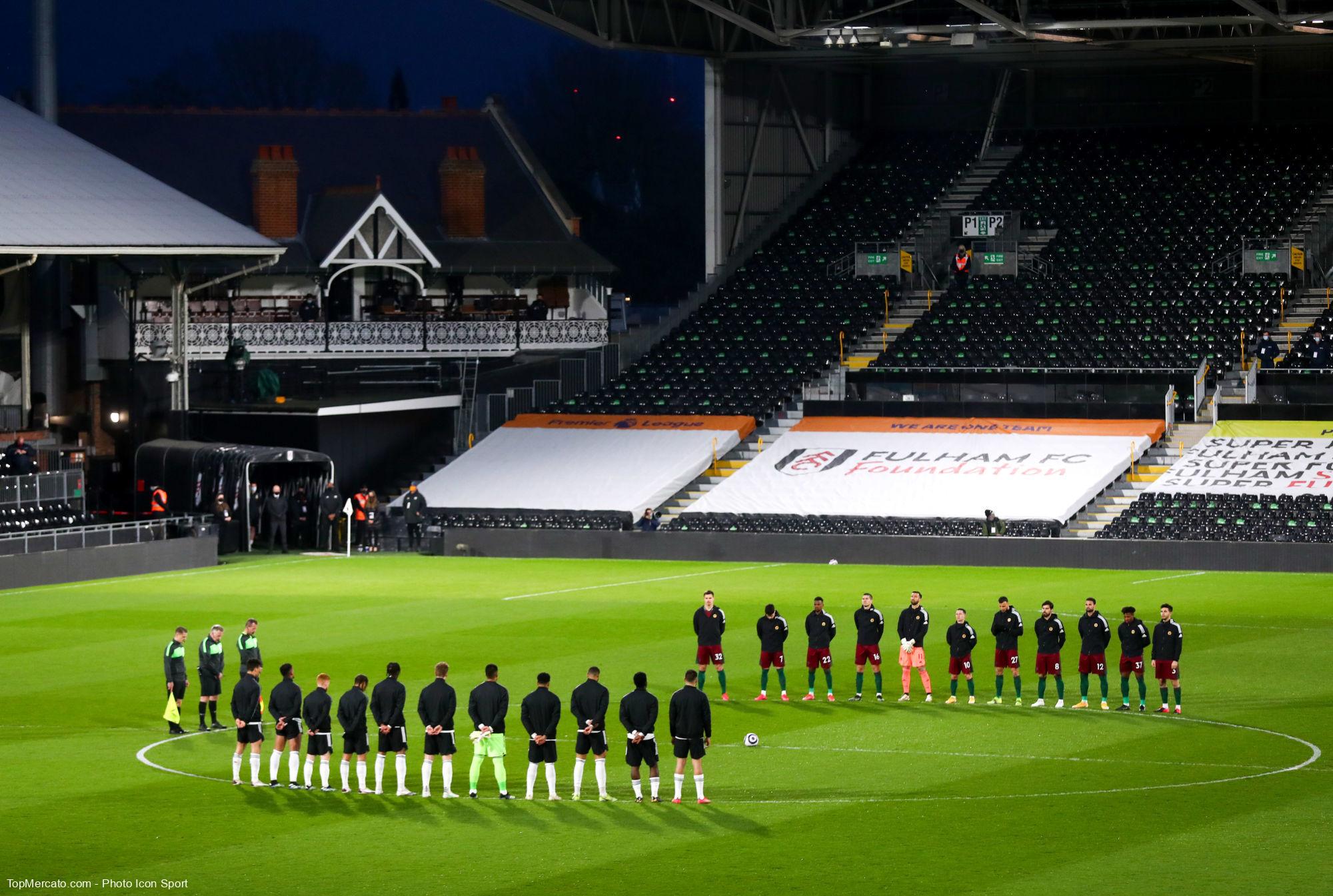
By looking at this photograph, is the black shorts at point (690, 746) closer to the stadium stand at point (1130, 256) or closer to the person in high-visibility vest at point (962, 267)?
the stadium stand at point (1130, 256)

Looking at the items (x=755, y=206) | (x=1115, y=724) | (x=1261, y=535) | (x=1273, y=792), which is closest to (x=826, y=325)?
(x=755, y=206)

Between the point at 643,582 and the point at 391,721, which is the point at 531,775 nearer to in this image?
the point at 391,721

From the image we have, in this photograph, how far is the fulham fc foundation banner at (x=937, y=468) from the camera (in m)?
48.2

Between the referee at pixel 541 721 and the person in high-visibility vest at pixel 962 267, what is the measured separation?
41.5 metres

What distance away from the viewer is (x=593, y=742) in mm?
20000

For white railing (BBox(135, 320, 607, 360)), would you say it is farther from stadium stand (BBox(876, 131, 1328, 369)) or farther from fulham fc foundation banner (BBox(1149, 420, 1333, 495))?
fulham fc foundation banner (BBox(1149, 420, 1333, 495))

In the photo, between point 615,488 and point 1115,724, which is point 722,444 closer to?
point 615,488

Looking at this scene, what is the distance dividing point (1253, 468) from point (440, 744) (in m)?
31.3

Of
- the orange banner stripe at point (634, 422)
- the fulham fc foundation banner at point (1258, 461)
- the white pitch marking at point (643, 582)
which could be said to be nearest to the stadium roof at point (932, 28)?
the fulham fc foundation banner at point (1258, 461)

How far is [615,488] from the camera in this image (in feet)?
171

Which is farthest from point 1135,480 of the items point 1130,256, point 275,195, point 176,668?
point 176,668

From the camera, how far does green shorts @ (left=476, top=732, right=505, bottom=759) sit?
2009cm

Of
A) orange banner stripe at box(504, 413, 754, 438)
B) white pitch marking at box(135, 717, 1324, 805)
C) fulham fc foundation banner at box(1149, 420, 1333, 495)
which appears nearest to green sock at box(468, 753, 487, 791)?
white pitch marking at box(135, 717, 1324, 805)

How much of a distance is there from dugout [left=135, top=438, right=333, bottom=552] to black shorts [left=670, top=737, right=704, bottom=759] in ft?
100.0
